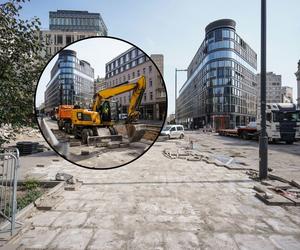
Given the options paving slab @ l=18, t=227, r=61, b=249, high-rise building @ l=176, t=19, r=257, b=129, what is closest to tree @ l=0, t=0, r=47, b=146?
paving slab @ l=18, t=227, r=61, b=249

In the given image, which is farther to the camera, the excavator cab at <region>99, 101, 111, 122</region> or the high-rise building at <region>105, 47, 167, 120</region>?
the high-rise building at <region>105, 47, 167, 120</region>

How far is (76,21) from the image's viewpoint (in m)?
2.66

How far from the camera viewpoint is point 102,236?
5160 millimetres

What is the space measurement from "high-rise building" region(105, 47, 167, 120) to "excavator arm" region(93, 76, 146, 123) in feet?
0.09

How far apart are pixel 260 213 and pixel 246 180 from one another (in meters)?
3.93

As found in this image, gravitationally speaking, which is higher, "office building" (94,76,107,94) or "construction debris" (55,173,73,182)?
"office building" (94,76,107,94)

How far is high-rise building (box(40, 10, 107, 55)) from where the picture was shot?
2459mm

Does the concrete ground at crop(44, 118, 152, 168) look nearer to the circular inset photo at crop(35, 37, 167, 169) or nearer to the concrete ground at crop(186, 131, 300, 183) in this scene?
the circular inset photo at crop(35, 37, 167, 169)

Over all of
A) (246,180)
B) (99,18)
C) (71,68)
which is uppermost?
(99,18)

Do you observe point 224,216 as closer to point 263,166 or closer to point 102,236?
point 102,236

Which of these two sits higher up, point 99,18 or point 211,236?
point 99,18

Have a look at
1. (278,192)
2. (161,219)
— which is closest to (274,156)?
(278,192)

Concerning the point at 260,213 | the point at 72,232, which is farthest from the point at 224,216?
the point at 72,232

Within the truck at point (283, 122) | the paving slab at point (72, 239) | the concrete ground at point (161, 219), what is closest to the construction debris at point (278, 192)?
the concrete ground at point (161, 219)
